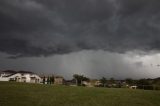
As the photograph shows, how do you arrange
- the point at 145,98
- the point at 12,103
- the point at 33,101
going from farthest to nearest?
the point at 145,98, the point at 33,101, the point at 12,103

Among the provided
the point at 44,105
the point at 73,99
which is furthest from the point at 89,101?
the point at 44,105

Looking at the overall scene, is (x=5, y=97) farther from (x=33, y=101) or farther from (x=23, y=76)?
(x=23, y=76)

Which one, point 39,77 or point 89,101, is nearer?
point 89,101

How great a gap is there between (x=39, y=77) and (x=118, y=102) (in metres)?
121

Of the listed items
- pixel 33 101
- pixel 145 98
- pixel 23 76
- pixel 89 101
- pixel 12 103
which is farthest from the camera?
pixel 23 76

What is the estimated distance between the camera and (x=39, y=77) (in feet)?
509

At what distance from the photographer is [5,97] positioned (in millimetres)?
34062

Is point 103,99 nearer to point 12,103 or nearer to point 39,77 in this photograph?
point 12,103

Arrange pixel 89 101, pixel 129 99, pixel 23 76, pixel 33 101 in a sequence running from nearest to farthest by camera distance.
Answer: pixel 33 101, pixel 89 101, pixel 129 99, pixel 23 76

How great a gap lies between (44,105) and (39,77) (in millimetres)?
125290

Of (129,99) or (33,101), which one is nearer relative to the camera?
(33,101)

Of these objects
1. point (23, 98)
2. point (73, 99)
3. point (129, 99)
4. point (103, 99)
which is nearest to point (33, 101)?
point (23, 98)

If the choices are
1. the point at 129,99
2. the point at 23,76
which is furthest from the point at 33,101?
the point at 23,76

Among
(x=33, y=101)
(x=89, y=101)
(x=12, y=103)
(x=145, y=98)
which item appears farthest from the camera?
(x=145, y=98)
